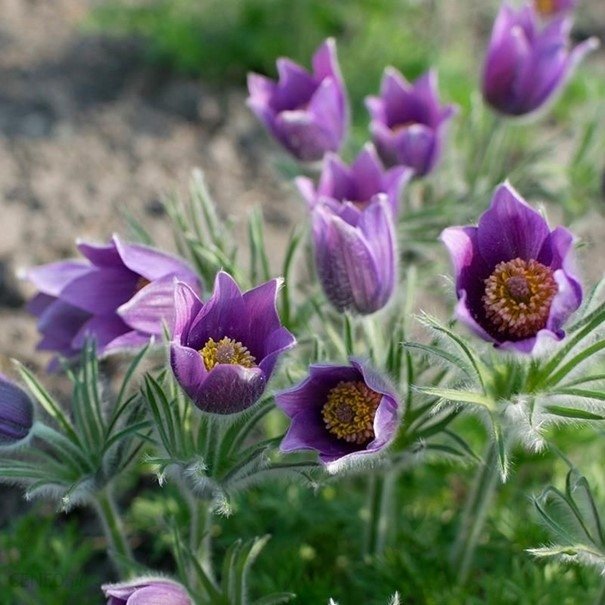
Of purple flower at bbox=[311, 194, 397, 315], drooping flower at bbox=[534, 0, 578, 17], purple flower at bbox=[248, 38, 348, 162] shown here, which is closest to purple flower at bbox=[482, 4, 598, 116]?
purple flower at bbox=[248, 38, 348, 162]

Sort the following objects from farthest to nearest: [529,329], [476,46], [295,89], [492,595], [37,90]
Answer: [476,46]
[37,90]
[295,89]
[492,595]
[529,329]

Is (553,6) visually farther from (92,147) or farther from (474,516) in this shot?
(92,147)

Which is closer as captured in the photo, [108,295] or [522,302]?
[522,302]

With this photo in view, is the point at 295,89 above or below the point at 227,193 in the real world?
above

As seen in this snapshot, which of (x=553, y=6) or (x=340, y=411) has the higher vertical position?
(x=553, y=6)

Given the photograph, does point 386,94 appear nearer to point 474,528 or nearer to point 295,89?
point 295,89

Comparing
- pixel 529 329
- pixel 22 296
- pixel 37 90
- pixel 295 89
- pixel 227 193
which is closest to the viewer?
pixel 529 329

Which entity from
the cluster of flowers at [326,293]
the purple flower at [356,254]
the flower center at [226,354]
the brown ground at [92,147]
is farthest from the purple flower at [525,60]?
the brown ground at [92,147]

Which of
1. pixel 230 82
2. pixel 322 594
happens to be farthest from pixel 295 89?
pixel 230 82

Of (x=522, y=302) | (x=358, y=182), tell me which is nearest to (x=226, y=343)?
(x=522, y=302)
